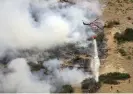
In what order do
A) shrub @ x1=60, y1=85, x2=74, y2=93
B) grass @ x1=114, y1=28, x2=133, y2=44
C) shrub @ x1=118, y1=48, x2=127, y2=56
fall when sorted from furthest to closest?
1. grass @ x1=114, y1=28, x2=133, y2=44
2. shrub @ x1=118, y1=48, x2=127, y2=56
3. shrub @ x1=60, y1=85, x2=74, y2=93

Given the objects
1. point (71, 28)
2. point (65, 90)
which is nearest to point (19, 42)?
point (71, 28)

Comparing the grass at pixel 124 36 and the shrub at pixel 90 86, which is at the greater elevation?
the grass at pixel 124 36

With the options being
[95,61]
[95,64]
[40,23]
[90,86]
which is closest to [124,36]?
[95,61]

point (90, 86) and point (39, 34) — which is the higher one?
point (39, 34)

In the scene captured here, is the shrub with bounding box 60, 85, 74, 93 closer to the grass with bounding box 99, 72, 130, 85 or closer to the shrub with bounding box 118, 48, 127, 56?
the grass with bounding box 99, 72, 130, 85

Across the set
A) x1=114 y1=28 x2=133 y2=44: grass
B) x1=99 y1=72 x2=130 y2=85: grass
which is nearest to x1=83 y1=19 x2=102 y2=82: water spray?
x1=99 y1=72 x2=130 y2=85: grass

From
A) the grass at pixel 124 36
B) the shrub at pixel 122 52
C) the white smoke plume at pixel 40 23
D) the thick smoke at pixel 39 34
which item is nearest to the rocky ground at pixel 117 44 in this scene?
the shrub at pixel 122 52

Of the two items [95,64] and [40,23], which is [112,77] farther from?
[40,23]

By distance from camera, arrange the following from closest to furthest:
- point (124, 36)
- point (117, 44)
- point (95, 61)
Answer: point (95, 61) < point (117, 44) < point (124, 36)

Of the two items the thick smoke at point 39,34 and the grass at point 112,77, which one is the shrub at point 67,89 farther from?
the grass at point 112,77
